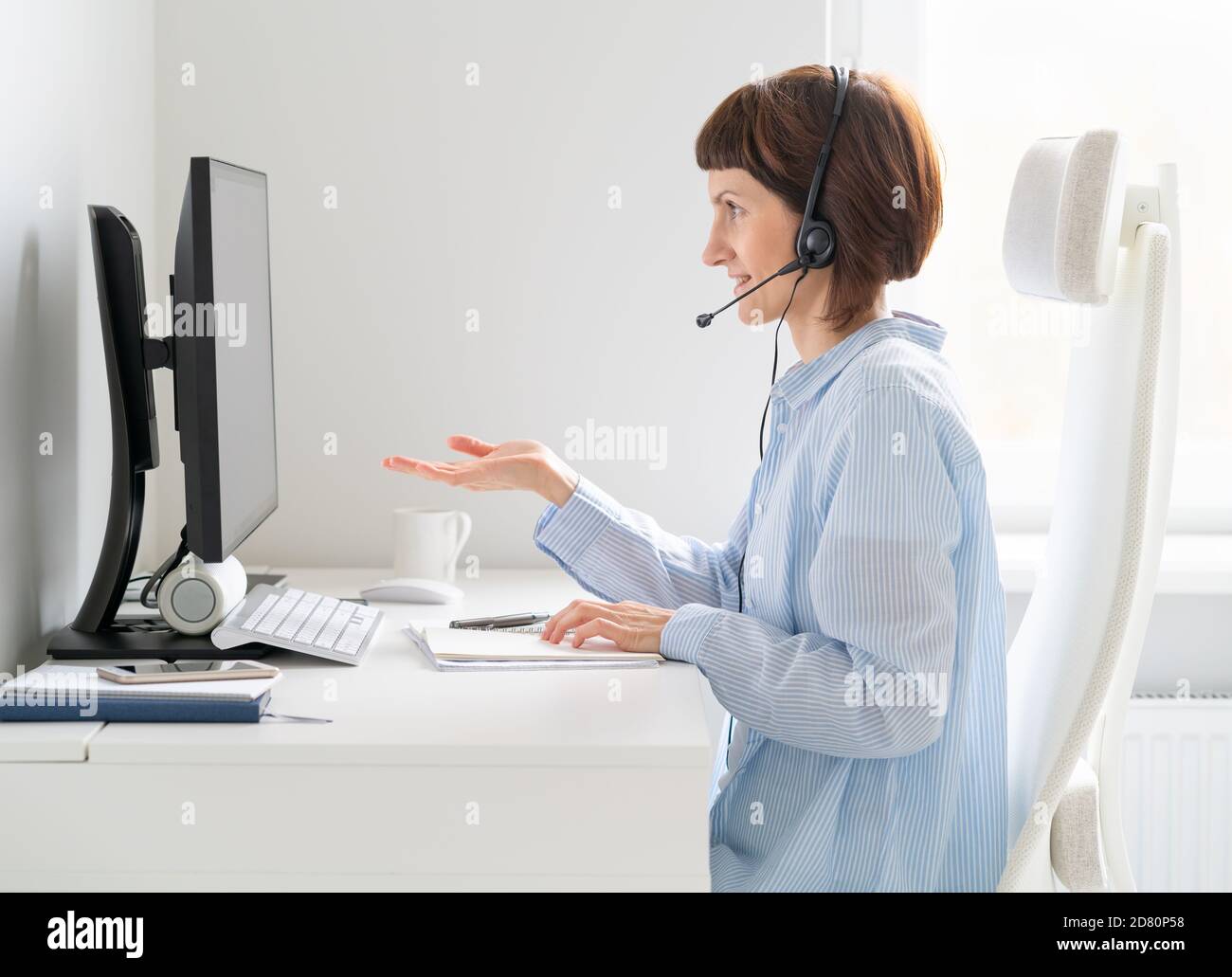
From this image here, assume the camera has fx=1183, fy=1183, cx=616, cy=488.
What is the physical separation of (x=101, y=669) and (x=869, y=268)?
788 millimetres

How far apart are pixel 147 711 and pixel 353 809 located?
19cm

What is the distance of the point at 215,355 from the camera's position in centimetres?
106

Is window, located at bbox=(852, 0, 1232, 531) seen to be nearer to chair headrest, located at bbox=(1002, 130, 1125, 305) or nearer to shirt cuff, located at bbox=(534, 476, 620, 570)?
shirt cuff, located at bbox=(534, 476, 620, 570)

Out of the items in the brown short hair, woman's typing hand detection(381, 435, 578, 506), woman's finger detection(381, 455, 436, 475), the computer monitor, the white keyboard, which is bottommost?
the white keyboard

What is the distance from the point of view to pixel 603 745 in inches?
34.9

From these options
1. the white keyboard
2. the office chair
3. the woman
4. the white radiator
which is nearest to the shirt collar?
the woman

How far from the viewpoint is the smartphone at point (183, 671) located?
39.1 inches

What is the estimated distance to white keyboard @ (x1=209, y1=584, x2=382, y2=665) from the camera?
113cm

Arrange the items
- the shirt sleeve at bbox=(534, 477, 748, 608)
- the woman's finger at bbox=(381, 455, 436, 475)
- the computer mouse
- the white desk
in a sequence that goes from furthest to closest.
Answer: the computer mouse < the shirt sleeve at bbox=(534, 477, 748, 608) < the woman's finger at bbox=(381, 455, 436, 475) < the white desk

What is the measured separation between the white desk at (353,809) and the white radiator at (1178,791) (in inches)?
44.9

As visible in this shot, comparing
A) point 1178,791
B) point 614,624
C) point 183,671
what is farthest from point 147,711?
point 1178,791

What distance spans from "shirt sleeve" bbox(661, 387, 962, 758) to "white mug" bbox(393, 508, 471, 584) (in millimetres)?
674
